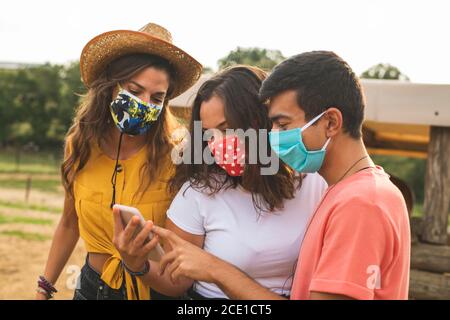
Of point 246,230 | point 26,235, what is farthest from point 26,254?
point 246,230

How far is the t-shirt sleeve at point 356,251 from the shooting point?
58.1 inches

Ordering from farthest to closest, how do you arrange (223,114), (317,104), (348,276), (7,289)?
1. (7,289)
2. (223,114)
3. (317,104)
4. (348,276)

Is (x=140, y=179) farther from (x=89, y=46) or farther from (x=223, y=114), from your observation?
(x=89, y=46)

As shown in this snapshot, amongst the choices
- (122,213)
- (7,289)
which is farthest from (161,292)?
(7,289)

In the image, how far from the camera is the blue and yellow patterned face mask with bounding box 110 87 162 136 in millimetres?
2451

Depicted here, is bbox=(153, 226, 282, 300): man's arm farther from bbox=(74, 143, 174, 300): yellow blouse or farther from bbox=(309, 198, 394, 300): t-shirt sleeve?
bbox=(74, 143, 174, 300): yellow blouse

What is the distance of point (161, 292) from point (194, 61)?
122 centimetres

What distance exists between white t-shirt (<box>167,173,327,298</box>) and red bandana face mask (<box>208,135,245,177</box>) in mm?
102

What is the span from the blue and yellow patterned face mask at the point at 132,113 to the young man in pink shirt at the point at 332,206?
810mm

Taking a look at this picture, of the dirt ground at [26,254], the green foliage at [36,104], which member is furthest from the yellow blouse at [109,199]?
the green foliage at [36,104]

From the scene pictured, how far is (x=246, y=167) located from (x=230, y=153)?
0.31ft

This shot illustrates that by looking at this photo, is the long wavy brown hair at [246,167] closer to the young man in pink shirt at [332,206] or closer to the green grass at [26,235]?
the young man in pink shirt at [332,206]

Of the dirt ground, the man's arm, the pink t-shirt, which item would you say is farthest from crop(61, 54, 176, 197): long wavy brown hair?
the dirt ground

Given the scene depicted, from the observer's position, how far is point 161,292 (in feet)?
7.27
